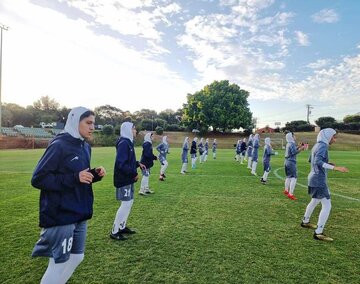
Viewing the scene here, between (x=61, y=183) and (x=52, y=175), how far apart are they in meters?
0.13

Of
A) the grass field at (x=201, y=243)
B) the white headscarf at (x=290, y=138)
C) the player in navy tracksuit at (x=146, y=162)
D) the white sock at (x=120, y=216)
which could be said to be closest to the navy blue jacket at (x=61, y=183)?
the grass field at (x=201, y=243)

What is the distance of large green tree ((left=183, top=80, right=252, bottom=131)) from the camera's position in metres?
72.1

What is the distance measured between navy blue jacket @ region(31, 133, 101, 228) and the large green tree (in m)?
69.3

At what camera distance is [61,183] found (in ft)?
9.93

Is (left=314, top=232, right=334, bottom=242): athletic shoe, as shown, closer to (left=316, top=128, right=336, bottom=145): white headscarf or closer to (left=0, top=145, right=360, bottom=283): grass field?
(left=0, top=145, right=360, bottom=283): grass field

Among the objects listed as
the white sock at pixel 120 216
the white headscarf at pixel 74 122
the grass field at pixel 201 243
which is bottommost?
the grass field at pixel 201 243

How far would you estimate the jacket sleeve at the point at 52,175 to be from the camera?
2.99m

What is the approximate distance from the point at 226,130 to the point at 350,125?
120ft

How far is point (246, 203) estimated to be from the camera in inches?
386

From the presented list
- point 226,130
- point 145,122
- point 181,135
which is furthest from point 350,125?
point 145,122

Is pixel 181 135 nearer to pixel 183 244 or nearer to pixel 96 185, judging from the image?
pixel 96 185

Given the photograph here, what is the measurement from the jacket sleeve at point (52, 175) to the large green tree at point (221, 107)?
69.5 meters

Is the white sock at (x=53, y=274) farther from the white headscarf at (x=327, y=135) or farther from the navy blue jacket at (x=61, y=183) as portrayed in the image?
the white headscarf at (x=327, y=135)

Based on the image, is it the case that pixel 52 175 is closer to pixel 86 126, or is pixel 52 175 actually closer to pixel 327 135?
pixel 86 126
